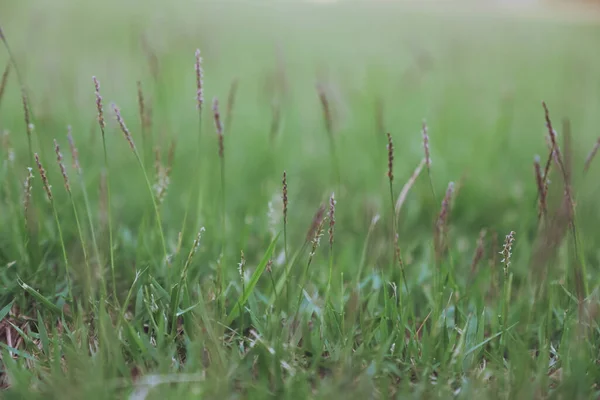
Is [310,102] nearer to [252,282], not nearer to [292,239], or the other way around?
[292,239]

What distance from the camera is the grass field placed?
46.1 inches

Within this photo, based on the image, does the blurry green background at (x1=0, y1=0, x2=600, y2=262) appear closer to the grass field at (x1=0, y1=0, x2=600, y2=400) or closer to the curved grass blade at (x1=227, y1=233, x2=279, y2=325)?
the grass field at (x1=0, y1=0, x2=600, y2=400)

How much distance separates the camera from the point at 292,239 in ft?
6.74

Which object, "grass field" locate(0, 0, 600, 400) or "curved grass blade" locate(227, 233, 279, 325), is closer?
"grass field" locate(0, 0, 600, 400)

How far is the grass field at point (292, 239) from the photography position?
1171 millimetres

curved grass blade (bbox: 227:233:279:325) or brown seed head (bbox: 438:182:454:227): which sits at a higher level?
brown seed head (bbox: 438:182:454:227)

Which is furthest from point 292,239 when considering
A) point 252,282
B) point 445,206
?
point 445,206

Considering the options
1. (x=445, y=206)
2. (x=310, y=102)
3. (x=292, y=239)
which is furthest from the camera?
(x=310, y=102)

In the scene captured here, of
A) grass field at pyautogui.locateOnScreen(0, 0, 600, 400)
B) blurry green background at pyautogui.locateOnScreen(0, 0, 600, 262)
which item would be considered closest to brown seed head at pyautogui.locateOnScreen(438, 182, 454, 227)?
grass field at pyautogui.locateOnScreen(0, 0, 600, 400)

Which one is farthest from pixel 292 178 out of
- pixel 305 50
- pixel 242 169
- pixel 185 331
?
pixel 305 50

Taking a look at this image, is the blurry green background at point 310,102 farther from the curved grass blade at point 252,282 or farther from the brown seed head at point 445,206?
the curved grass blade at point 252,282

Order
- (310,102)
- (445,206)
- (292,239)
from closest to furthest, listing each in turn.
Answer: (445,206) → (292,239) → (310,102)

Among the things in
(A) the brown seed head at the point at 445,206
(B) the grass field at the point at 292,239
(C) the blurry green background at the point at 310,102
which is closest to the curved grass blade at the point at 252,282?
(B) the grass field at the point at 292,239

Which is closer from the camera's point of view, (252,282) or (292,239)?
(252,282)
